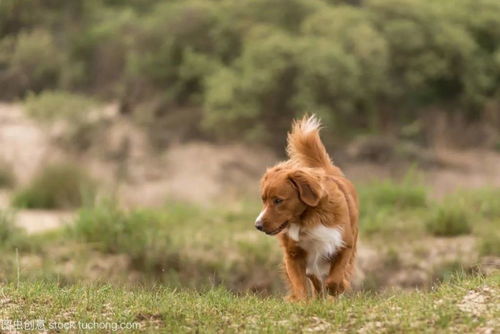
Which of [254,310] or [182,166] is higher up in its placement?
[254,310]

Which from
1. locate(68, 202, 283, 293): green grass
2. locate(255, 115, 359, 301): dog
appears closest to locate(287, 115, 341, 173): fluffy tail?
locate(255, 115, 359, 301): dog

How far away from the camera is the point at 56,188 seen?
18.7m

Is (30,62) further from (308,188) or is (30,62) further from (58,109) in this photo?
(308,188)

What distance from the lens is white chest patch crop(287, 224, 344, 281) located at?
8.45 m

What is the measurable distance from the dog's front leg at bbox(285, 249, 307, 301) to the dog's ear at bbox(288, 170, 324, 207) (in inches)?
21.6

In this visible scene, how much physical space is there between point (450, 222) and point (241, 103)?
19.9 ft

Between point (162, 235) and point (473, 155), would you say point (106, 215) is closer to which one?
point (162, 235)

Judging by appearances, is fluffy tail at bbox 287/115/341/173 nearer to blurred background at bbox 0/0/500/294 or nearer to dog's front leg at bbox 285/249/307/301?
dog's front leg at bbox 285/249/307/301

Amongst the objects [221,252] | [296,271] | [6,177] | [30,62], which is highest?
[30,62]

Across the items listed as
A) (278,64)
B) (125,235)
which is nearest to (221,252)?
(125,235)

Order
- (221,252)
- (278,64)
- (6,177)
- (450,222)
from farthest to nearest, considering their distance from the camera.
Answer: (6,177) → (278,64) → (450,222) → (221,252)

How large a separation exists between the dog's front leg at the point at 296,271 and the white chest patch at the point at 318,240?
96 millimetres

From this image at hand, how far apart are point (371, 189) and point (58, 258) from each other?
19.7 feet

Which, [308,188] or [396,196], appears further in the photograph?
[396,196]
